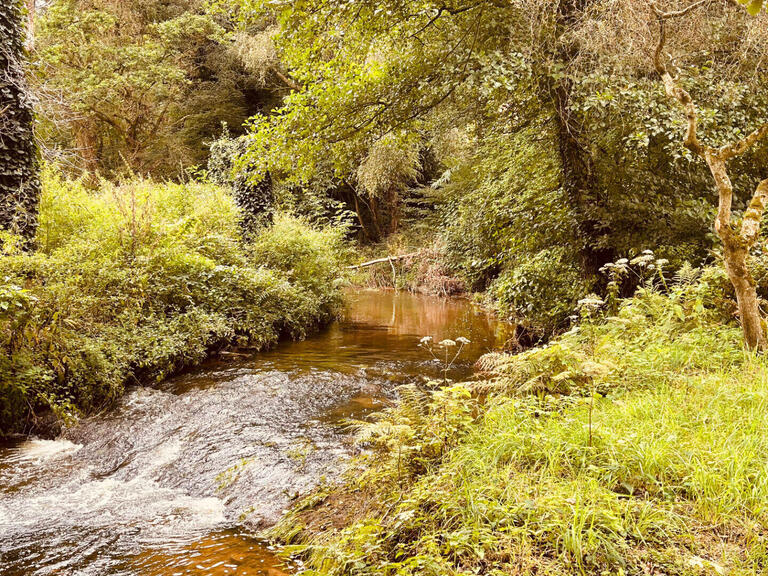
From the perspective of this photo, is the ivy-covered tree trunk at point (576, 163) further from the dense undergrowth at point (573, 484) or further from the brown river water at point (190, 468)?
the dense undergrowth at point (573, 484)

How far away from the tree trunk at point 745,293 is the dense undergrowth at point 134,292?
6885 millimetres

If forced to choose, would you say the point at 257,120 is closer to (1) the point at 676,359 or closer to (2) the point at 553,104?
(2) the point at 553,104

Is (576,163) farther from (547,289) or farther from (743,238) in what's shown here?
(743,238)

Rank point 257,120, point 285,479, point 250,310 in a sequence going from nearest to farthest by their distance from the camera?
point 285,479 < point 257,120 < point 250,310

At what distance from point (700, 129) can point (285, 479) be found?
6757mm

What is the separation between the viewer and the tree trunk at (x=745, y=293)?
15.2ft

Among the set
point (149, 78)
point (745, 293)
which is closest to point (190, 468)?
point (745, 293)

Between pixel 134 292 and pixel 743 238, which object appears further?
pixel 134 292

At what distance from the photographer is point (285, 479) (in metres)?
4.63

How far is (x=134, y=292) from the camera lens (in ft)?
26.7

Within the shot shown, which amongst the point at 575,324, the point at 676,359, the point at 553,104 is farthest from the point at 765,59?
the point at 676,359

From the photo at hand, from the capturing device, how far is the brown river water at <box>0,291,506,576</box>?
3588 mm

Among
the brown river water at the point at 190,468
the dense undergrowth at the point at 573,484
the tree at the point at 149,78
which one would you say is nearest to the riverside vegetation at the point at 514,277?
the dense undergrowth at the point at 573,484

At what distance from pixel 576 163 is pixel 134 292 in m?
7.10
